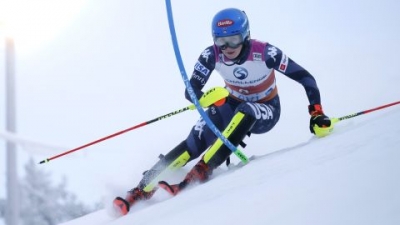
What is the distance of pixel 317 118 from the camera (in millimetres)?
3307

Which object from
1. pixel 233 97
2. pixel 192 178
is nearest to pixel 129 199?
pixel 192 178

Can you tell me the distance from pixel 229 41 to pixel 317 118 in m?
0.90

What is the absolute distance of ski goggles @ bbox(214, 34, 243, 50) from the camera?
11.4 ft

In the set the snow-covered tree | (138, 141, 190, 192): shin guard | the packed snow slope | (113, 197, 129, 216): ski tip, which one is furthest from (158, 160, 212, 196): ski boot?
the snow-covered tree

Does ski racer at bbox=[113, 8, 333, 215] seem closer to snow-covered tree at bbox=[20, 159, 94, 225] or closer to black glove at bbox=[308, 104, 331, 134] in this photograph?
black glove at bbox=[308, 104, 331, 134]

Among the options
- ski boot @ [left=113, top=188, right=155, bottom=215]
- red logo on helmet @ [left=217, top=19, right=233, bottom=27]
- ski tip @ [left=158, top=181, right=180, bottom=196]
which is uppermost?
red logo on helmet @ [left=217, top=19, right=233, bottom=27]

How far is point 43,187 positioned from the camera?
387 inches

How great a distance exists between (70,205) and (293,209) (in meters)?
9.93

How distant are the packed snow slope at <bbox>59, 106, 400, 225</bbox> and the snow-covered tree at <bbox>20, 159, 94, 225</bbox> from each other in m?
7.88

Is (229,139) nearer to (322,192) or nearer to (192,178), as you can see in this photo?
(192,178)

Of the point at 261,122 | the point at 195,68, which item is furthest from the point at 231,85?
the point at 261,122

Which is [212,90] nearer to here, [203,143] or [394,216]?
[203,143]

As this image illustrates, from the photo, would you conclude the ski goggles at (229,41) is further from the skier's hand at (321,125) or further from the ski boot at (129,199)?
the ski boot at (129,199)

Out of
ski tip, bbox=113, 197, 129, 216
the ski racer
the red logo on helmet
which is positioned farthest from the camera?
the red logo on helmet
